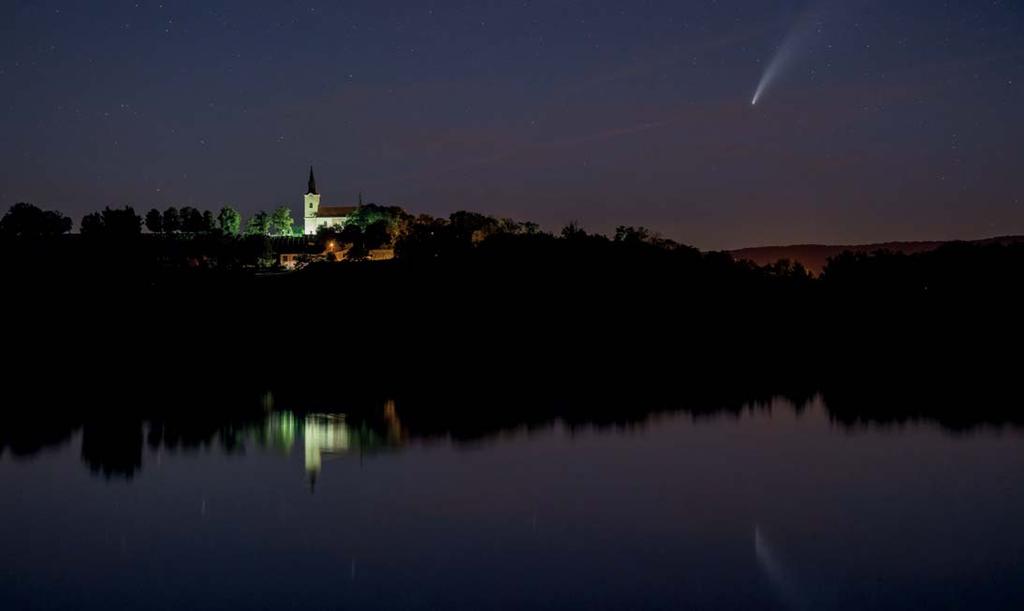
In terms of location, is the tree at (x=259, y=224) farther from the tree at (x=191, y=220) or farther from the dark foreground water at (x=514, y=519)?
the dark foreground water at (x=514, y=519)

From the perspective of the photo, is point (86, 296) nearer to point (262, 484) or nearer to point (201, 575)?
point (262, 484)

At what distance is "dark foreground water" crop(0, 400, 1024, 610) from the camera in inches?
736

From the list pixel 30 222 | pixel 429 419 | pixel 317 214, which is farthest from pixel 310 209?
pixel 429 419

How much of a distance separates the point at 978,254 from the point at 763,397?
49248 millimetres

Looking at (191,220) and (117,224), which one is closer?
(117,224)

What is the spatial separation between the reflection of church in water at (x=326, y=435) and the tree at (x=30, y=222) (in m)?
80.8

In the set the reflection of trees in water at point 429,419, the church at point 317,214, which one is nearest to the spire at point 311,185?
the church at point 317,214

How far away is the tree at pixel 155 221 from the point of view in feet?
402

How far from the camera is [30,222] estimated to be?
108m

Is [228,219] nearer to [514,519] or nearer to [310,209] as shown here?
[310,209]

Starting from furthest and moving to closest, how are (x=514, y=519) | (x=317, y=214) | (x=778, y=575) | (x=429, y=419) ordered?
(x=317, y=214) < (x=429, y=419) < (x=514, y=519) < (x=778, y=575)

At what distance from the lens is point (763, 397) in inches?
1836

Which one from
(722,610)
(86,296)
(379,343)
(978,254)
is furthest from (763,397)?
(978,254)

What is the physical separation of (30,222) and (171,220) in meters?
17.6
